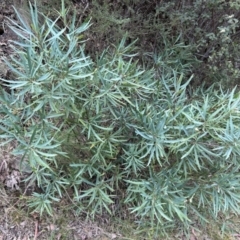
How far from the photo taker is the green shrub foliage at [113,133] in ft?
4.05

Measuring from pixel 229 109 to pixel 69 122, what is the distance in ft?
2.22

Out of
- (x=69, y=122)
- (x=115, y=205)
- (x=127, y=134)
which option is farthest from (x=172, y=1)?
(x=115, y=205)

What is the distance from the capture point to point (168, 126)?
4.65 ft

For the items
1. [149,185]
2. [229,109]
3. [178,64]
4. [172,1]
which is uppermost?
[172,1]

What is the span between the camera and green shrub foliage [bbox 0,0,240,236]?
123 cm

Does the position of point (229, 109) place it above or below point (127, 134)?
above

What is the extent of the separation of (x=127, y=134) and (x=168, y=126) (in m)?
0.24

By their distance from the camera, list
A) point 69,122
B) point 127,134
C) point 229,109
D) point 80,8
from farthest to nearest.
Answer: point 80,8 < point 127,134 < point 69,122 < point 229,109

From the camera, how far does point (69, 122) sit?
1.45m

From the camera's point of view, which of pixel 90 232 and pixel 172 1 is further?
pixel 172 1

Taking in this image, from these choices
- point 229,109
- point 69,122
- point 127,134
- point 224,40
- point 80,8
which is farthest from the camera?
point 80,8

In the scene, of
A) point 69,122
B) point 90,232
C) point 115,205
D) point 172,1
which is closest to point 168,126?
point 69,122

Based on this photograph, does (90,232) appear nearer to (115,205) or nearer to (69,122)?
(115,205)

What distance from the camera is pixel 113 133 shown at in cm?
154
